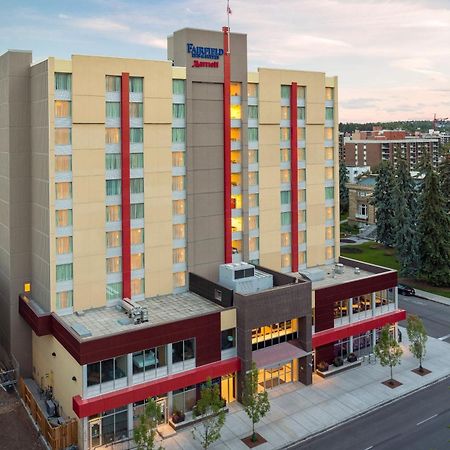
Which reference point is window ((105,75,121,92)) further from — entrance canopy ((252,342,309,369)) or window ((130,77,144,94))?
entrance canopy ((252,342,309,369))

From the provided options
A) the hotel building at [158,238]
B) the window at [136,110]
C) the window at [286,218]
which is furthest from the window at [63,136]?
the window at [286,218]

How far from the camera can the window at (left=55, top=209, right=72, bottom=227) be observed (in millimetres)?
43812

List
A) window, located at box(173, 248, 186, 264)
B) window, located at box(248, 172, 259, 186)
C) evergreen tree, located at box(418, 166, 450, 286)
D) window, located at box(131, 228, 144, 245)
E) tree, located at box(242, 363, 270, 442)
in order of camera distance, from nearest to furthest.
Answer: tree, located at box(242, 363, 270, 442) → window, located at box(131, 228, 144, 245) → window, located at box(173, 248, 186, 264) → window, located at box(248, 172, 259, 186) → evergreen tree, located at box(418, 166, 450, 286)

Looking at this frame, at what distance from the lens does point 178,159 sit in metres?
48.8

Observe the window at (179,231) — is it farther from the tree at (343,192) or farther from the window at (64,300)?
the tree at (343,192)

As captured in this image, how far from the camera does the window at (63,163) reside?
142 ft

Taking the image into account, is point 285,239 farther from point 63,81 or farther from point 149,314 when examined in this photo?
point 63,81

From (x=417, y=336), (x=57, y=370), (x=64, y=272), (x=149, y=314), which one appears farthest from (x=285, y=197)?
(x=57, y=370)

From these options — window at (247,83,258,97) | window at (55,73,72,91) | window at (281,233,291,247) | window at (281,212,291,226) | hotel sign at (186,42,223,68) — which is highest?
hotel sign at (186,42,223,68)

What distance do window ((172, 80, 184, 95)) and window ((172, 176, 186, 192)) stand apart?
24.8 feet

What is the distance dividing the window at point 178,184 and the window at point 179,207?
1097 mm

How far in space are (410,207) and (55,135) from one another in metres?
71.0

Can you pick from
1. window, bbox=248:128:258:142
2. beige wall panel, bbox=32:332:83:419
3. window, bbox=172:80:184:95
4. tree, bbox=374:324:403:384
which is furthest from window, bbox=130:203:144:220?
tree, bbox=374:324:403:384

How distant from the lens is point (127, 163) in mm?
45781
